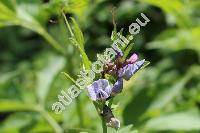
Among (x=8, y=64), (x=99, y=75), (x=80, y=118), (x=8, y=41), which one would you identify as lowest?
(x=99, y=75)

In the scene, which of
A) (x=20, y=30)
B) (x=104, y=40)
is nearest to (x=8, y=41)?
(x=20, y=30)

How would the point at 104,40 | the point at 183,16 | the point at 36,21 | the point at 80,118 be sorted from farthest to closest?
the point at 104,40, the point at 183,16, the point at 36,21, the point at 80,118

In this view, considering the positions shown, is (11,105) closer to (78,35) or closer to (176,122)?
(176,122)

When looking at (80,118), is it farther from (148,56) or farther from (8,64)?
(8,64)

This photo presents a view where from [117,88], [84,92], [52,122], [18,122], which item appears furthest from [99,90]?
[18,122]

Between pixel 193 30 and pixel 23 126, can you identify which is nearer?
pixel 23 126

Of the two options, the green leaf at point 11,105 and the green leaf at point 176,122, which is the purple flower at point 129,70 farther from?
the green leaf at point 11,105
